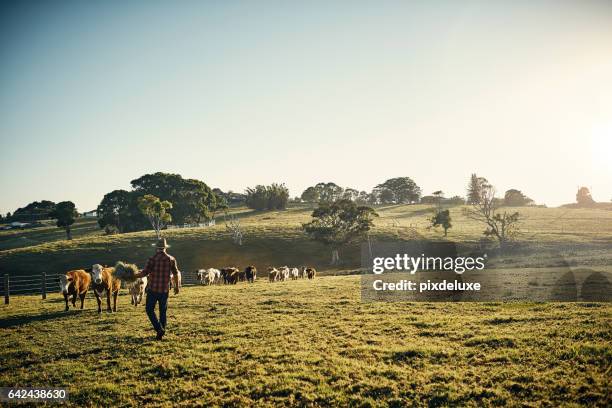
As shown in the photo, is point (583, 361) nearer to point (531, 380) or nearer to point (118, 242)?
point (531, 380)

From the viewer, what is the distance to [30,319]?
611 inches

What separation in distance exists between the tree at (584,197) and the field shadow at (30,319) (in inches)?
6617

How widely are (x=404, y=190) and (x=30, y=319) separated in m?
156

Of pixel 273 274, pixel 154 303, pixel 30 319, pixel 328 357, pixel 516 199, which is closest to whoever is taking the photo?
pixel 328 357

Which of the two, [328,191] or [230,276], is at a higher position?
[328,191]

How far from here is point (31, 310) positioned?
1808 centimetres

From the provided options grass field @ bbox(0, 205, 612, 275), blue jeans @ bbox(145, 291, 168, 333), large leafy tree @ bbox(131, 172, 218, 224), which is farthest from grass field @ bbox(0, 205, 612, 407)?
large leafy tree @ bbox(131, 172, 218, 224)

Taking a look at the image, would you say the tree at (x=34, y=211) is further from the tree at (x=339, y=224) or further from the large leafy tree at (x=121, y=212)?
the tree at (x=339, y=224)

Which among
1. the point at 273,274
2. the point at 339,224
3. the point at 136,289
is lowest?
the point at 273,274

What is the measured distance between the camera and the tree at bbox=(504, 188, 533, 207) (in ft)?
464

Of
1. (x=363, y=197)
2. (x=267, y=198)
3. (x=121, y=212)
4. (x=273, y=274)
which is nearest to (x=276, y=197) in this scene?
(x=267, y=198)

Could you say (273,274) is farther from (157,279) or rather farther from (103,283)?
(157,279)

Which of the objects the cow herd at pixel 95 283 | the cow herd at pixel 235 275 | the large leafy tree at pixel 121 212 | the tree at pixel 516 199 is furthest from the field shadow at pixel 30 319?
the tree at pixel 516 199

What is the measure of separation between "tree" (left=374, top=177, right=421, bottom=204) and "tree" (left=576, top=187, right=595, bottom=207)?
6019cm
